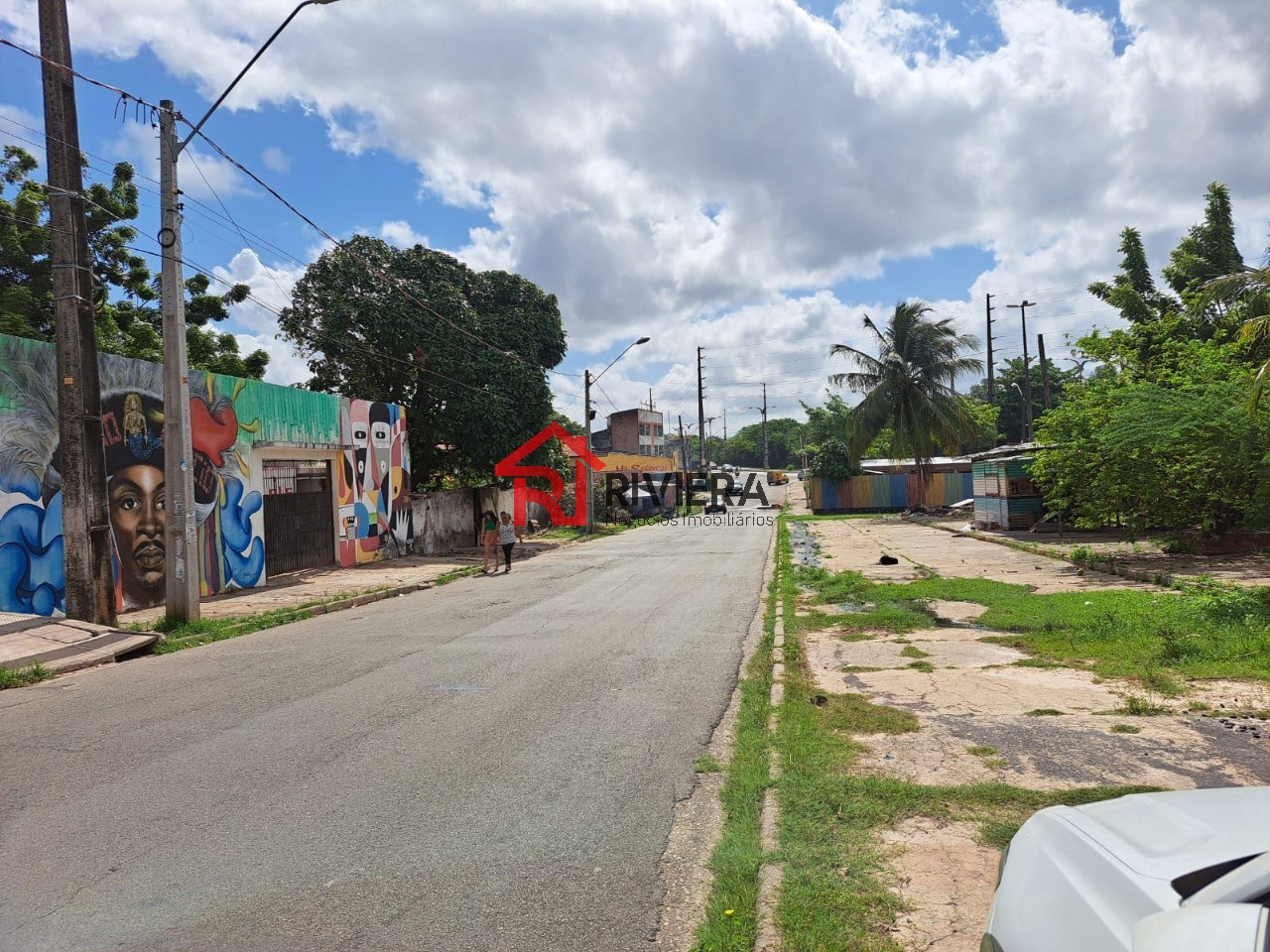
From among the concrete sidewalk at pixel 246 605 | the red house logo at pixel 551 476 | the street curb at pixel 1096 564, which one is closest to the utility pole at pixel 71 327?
the concrete sidewalk at pixel 246 605

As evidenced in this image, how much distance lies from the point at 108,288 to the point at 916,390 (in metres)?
31.7

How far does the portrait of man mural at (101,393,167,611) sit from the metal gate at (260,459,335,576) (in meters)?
3.47

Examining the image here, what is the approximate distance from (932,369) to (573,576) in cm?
2615

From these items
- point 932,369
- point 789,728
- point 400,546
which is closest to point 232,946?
point 789,728

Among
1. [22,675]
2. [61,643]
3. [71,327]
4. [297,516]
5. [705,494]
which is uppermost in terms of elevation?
[71,327]

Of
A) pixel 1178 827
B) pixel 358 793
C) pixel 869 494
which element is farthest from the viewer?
pixel 869 494

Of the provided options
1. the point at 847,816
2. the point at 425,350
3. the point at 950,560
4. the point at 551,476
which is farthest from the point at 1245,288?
the point at 551,476

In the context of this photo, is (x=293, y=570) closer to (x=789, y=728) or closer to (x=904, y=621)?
(x=904, y=621)

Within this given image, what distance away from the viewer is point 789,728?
245 inches

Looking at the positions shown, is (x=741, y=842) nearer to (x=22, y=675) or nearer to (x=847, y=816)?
(x=847, y=816)

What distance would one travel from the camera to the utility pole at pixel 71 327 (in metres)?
10.7

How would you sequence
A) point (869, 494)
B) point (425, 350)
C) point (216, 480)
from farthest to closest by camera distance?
1. point (869, 494)
2. point (425, 350)
3. point (216, 480)

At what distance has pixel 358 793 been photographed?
200 inches

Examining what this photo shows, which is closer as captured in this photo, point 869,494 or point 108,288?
point 108,288
